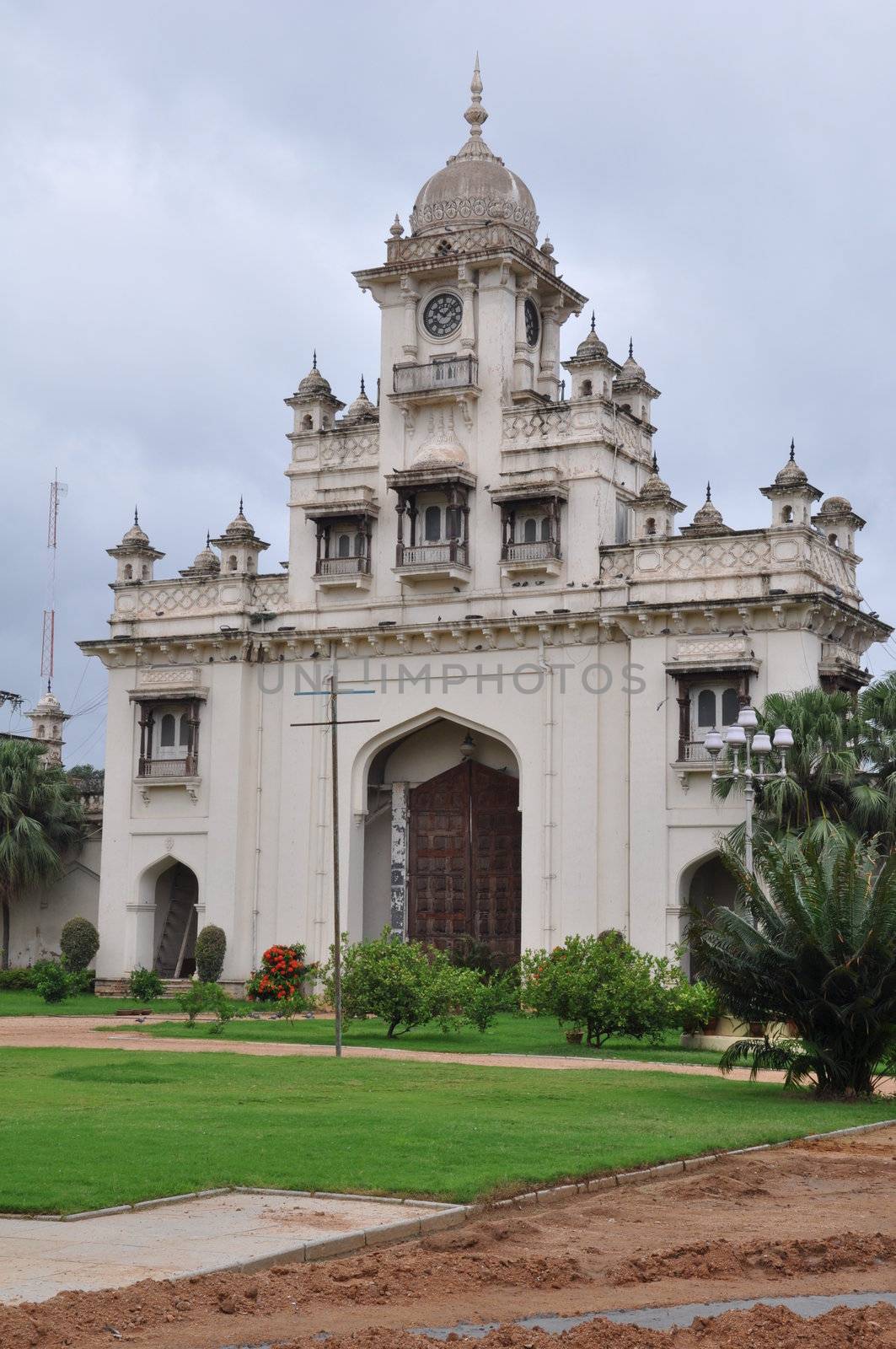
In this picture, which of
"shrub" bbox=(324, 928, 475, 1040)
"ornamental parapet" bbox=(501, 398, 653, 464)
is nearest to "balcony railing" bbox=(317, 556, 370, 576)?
"ornamental parapet" bbox=(501, 398, 653, 464)

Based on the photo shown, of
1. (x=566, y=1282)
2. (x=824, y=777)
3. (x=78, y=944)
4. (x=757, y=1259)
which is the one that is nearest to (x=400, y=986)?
(x=824, y=777)

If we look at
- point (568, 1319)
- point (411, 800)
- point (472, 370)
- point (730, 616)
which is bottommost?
point (568, 1319)

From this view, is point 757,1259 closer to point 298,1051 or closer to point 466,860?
point 298,1051

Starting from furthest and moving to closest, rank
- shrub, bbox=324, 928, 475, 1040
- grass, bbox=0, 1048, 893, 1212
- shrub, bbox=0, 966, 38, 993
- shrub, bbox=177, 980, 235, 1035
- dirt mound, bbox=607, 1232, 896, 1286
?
shrub, bbox=0, 966, 38, 993
shrub, bbox=177, 980, 235, 1035
shrub, bbox=324, 928, 475, 1040
grass, bbox=0, 1048, 893, 1212
dirt mound, bbox=607, 1232, 896, 1286

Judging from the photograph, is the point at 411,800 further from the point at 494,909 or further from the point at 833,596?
the point at 833,596

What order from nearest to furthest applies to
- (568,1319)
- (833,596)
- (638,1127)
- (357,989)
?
(568,1319), (638,1127), (357,989), (833,596)

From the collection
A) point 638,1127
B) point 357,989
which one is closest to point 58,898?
point 357,989

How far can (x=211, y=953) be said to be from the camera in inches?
1469

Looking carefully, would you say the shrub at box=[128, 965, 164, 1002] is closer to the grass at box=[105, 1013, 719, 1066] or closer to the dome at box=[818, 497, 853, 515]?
the grass at box=[105, 1013, 719, 1066]

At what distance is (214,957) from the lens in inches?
1469

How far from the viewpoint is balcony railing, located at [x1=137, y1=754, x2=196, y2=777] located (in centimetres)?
3900

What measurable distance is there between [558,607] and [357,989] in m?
11.8

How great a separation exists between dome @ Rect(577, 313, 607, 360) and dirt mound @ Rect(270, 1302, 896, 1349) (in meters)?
30.0

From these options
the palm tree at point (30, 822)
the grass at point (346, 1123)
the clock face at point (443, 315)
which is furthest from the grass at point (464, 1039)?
the clock face at point (443, 315)
